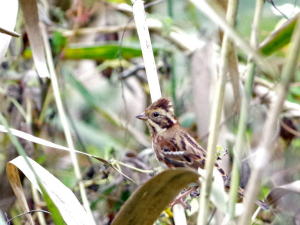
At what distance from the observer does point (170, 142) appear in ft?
8.78

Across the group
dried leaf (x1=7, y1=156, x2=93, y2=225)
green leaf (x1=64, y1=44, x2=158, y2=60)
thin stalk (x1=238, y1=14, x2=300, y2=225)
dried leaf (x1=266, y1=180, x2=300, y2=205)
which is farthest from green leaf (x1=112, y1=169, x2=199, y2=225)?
green leaf (x1=64, y1=44, x2=158, y2=60)

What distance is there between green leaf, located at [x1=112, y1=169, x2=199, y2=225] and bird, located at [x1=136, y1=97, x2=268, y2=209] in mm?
990

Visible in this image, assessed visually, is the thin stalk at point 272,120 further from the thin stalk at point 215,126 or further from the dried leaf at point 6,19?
the dried leaf at point 6,19

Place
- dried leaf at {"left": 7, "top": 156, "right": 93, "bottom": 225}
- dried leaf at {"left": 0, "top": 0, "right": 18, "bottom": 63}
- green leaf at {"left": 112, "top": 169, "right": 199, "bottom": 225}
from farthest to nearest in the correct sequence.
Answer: dried leaf at {"left": 0, "top": 0, "right": 18, "bottom": 63}
dried leaf at {"left": 7, "top": 156, "right": 93, "bottom": 225}
green leaf at {"left": 112, "top": 169, "right": 199, "bottom": 225}

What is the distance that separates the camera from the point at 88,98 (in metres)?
3.76

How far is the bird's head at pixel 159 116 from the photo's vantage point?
95.9 inches

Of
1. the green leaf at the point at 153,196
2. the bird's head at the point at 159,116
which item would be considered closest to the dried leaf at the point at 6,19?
the bird's head at the point at 159,116

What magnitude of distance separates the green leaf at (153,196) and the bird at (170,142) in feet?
3.25

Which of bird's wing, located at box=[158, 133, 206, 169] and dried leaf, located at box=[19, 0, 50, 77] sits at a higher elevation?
dried leaf, located at box=[19, 0, 50, 77]

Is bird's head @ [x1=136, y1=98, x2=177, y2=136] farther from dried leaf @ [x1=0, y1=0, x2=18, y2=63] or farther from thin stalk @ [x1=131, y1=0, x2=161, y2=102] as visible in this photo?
dried leaf @ [x1=0, y1=0, x2=18, y2=63]

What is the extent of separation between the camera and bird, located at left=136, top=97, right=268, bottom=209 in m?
2.53

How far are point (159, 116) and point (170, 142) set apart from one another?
0.17m

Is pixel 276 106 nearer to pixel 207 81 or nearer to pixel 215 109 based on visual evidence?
pixel 215 109

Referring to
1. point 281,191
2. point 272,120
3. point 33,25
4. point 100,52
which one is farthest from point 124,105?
point 272,120
